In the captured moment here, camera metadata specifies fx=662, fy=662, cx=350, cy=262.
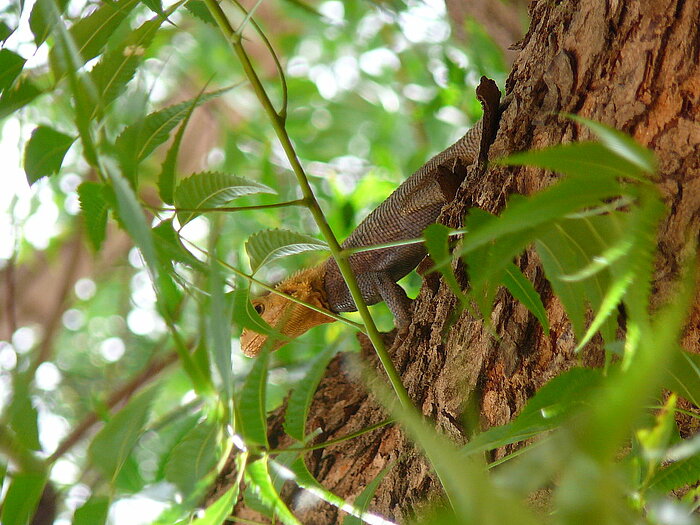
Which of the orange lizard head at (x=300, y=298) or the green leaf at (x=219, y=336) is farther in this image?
the orange lizard head at (x=300, y=298)

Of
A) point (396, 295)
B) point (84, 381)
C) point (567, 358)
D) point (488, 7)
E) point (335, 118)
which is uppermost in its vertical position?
point (488, 7)

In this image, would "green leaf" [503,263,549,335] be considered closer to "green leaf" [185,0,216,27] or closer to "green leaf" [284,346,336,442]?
"green leaf" [284,346,336,442]

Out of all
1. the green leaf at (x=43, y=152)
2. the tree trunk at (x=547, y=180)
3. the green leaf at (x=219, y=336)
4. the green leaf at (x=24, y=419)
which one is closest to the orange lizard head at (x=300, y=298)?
the tree trunk at (x=547, y=180)

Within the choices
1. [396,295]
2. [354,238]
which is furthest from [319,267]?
[396,295]

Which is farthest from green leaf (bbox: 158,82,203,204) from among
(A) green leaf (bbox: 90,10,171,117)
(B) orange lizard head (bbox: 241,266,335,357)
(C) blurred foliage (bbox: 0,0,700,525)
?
(B) orange lizard head (bbox: 241,266,335,357)

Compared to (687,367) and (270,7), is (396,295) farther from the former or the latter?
(270,7)

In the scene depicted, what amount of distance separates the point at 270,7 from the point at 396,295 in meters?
3.39

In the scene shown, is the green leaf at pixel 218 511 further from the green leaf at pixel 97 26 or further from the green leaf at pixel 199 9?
the green leaf at pixel 199 9

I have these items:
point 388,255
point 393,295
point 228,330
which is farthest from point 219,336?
point 388,255

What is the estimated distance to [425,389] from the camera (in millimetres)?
1537

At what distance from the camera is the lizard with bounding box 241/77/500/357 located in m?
2.30

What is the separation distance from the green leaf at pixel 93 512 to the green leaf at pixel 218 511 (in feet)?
0.62

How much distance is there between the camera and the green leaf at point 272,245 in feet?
3.65

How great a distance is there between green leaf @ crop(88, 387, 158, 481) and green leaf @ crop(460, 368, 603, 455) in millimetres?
392
